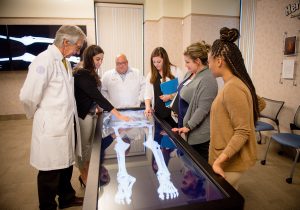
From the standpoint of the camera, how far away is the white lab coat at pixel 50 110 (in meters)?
1.63

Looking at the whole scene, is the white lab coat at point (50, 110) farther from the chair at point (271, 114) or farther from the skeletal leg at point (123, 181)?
the chair at point (271, 114)

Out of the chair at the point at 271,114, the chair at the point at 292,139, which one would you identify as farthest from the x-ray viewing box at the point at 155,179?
the chair at the point at 271,114

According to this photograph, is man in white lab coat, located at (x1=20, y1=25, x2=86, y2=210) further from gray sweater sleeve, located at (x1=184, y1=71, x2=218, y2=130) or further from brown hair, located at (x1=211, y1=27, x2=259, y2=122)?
brown hair, located at (x1=211, y1=27, x2=259, y2=122)

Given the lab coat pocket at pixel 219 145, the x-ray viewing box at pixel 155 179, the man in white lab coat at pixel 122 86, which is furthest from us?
the man in white lab coat at pixel 122 86

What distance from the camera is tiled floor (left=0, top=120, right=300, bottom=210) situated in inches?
87.7

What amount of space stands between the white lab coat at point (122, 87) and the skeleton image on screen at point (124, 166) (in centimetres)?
66

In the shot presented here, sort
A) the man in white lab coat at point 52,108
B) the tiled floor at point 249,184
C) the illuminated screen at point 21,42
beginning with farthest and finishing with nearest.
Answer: the illuminated screen at point 21,42
the tiled floor at point 249,184
the man in white lab coat at point 52,108

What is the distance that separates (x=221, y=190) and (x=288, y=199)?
1.80 m

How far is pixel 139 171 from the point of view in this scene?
125cm

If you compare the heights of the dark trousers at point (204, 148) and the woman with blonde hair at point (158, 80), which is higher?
the woman with blonde hair at point (158, 80)

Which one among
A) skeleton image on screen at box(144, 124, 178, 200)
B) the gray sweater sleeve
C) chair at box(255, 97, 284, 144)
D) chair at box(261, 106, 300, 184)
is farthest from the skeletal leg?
chair at box(255, 97, 284, 144)

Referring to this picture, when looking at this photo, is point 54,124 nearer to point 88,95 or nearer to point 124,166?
point 88,95

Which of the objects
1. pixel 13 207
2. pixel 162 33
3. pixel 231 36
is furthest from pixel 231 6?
pixel 13 207

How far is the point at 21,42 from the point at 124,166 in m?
5.32
